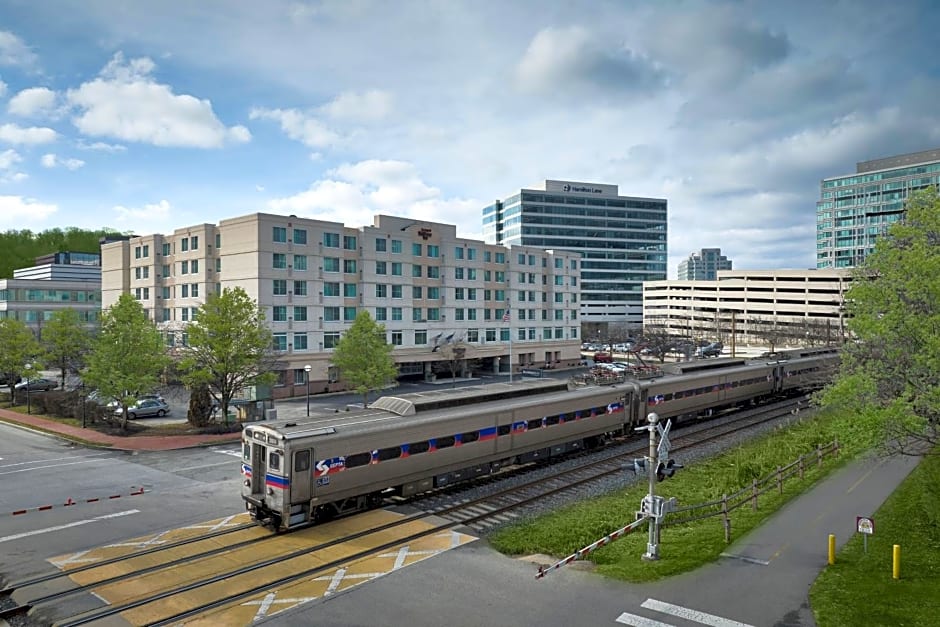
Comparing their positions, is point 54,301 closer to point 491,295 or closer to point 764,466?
point 491,295

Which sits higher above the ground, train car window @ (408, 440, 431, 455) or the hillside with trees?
the hillside with trees

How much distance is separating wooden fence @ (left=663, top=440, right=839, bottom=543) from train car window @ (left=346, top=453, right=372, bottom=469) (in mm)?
9385

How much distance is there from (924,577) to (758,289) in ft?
430

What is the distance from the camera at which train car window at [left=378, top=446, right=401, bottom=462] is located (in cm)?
2009

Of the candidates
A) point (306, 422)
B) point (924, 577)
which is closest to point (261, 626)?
point (306, 422)

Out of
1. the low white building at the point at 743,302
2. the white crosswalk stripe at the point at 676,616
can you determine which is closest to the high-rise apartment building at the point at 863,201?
the low white building at the point at 743,302

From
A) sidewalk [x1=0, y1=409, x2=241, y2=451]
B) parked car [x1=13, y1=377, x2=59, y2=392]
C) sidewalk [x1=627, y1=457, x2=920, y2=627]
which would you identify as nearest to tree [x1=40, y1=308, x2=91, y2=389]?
parked car [x1=13, y1=377, x2=59, y2=392]

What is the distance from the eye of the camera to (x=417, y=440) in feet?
69.5

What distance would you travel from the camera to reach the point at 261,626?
12516mm

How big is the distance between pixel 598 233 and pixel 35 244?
118 m

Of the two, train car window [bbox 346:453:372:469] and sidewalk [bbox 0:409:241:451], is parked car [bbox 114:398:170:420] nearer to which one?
sidewalk [bbox 0:409:241:451]

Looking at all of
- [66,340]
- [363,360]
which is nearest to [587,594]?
[363,360]

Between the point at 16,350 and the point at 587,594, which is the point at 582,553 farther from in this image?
the point at 16,350

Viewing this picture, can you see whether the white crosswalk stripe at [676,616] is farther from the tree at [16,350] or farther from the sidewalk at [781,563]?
the tree at [16,350]
